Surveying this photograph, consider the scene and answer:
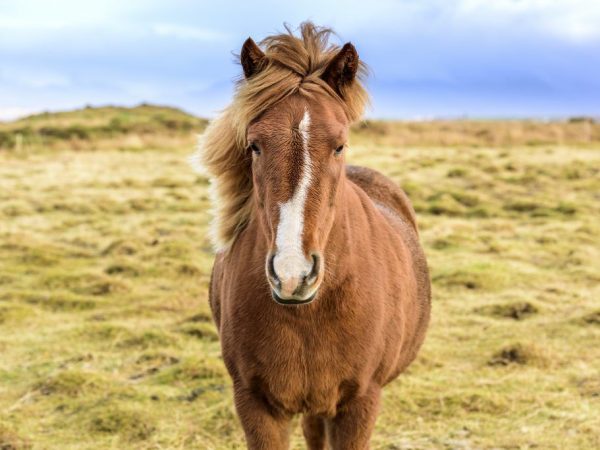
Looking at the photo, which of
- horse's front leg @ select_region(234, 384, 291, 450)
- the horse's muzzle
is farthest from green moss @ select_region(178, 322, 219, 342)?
the horse's muzzle

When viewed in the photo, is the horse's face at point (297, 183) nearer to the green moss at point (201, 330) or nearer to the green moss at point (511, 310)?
the green moss at point (201, 330)

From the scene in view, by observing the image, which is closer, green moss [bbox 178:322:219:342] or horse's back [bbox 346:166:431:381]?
horse's back [bbox 346:166:431:381]

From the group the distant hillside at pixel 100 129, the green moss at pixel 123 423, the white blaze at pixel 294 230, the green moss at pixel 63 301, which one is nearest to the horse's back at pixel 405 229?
the white blaze at pixel 294 230

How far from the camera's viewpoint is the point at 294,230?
7.17 ft

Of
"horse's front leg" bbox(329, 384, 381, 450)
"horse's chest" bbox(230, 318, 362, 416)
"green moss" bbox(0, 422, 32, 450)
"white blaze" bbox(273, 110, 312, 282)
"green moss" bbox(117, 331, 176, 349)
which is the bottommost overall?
"green moss" bbox(0, 422, 32, 450)

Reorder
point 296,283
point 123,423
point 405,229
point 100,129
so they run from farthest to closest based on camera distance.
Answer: point 100,129 → point 123,423 → point 405,229 → point 296,283

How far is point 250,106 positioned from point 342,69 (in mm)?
371

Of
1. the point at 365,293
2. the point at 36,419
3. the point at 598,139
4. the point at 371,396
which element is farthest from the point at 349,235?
the point at 598,139

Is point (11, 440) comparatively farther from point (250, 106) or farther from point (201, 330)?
point (250, 106)

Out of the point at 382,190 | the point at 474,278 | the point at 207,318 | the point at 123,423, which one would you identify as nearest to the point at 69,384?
the point at 123,423

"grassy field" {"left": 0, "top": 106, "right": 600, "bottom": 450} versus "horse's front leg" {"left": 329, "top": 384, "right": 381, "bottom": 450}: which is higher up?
"horse's front leg" {"left": 329, "top": 384, "right": 381, "bottom": 450}

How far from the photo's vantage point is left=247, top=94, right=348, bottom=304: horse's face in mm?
2146

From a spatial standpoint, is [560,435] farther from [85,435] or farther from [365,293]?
[85,435]

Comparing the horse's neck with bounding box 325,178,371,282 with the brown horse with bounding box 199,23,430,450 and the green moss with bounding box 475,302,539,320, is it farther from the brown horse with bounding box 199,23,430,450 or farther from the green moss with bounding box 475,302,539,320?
the green moss with bounding box 475,302,539,320
